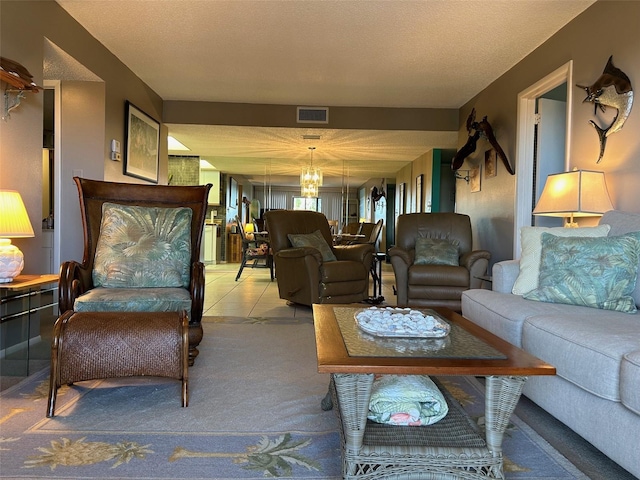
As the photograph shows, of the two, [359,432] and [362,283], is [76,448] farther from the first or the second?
[362,283]

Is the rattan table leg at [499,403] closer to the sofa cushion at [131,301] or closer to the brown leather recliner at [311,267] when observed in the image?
the sofa cushion at [131,301]

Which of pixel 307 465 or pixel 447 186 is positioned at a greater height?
pixel 447 186

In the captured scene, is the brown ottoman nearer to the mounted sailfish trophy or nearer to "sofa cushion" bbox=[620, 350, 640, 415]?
"sofa cushion" bbox=[620, 350, 640, 415]

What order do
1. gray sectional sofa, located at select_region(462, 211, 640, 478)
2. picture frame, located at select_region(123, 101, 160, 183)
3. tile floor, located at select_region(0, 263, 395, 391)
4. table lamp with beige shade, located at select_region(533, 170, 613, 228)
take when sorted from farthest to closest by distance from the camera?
picture frame, located at select_region(123, 101, 160, 183), table lamp with beige shade, located at select_region(533, 170, 613, 228), tile floor, located at select_region(0, 263, 395, 391), gray sectional sofa, located at select_region(462, 211, 640, 478)

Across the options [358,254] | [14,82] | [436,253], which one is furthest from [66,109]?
[436,253]

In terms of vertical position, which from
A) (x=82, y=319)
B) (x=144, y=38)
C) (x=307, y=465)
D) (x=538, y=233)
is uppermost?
(x=144, y=38)

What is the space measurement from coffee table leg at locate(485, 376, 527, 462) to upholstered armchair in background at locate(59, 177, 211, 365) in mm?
1500

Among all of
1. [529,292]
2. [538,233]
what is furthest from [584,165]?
[529,292]

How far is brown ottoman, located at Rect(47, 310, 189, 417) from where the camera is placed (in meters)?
1.76

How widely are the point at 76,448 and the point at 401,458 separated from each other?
1.12 meters

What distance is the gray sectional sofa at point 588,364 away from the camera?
1287 millimetres

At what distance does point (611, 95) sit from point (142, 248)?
123 inches

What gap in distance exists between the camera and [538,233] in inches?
97.3

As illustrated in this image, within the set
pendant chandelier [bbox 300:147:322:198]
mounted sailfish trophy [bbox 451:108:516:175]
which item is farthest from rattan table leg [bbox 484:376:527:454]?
pendant chandelier [bbox 300:147:322:198]
